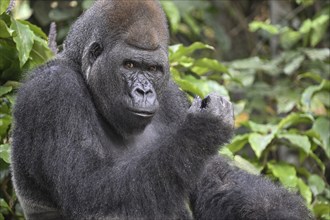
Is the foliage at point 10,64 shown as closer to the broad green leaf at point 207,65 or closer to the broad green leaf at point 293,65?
the broad green leaf at point 207,65

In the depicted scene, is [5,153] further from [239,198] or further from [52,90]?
[239,198]

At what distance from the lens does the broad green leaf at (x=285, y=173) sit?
550cm

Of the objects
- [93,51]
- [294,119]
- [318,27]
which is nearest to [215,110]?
[93,51]

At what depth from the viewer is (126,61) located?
13.6ft

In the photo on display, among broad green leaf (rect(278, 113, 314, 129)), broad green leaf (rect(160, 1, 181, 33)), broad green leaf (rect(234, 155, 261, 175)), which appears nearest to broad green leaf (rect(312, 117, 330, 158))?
broad green leaf (rect(278, 113, 314, 129))

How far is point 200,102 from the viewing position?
4.04m

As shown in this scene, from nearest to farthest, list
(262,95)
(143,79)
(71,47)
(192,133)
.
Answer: (192,133)
(143,79)
(71,47)
(262,95)

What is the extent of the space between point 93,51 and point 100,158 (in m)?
0.66

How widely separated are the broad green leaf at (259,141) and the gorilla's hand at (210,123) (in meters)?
1.51

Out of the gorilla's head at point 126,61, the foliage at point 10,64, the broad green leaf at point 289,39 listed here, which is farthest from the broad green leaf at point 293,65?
the gorilla's head at point 126,61

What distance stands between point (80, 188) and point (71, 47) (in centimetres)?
97

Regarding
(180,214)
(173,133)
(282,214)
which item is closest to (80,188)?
(173,133)

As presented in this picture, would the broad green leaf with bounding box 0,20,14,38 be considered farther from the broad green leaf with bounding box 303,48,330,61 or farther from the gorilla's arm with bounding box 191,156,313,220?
the broad green leaf with bounding box 303,48,330,61

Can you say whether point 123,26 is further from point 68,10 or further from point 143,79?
point 68,10
